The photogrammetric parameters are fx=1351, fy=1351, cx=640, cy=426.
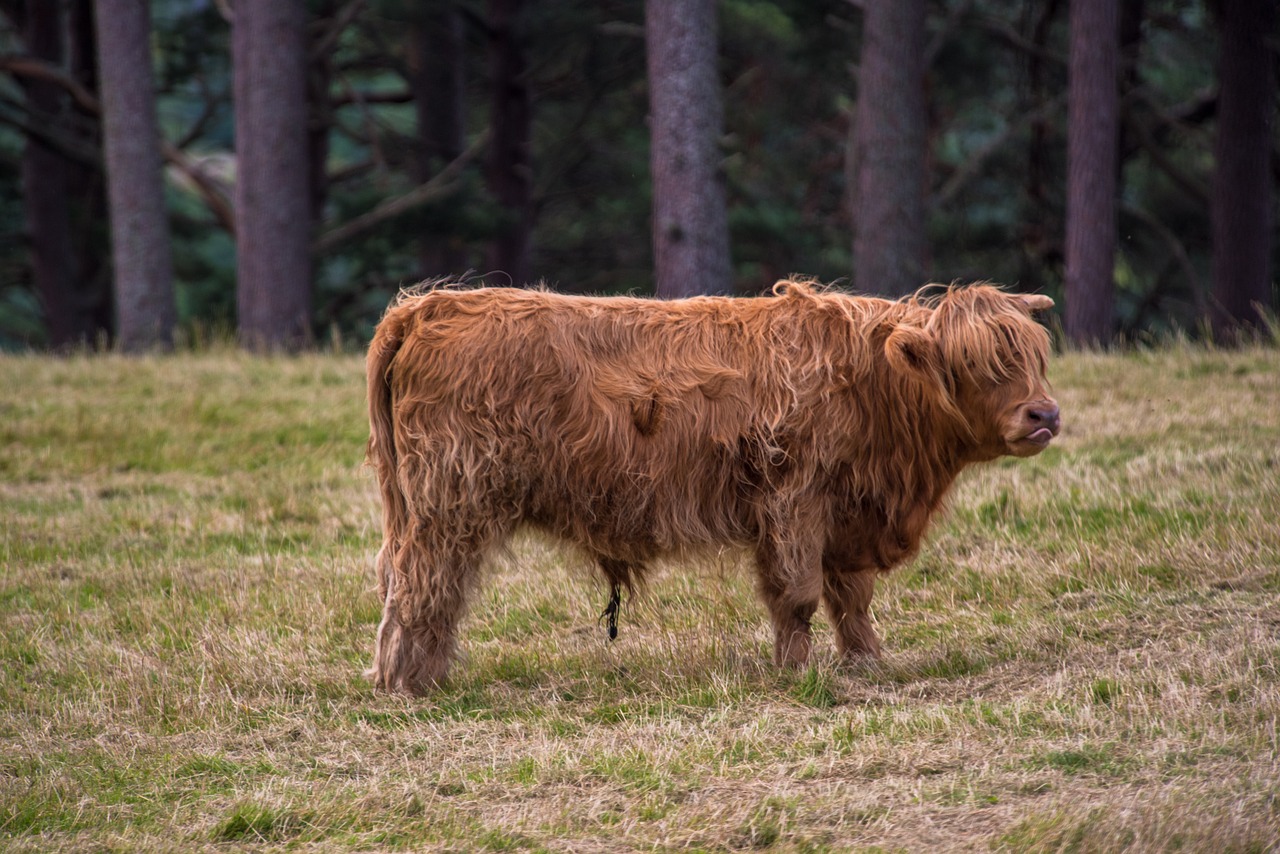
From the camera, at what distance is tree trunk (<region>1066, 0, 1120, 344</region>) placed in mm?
13391

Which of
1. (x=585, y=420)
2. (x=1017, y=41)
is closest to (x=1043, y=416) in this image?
(x=585, y=420)

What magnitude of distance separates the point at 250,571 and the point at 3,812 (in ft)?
10.2

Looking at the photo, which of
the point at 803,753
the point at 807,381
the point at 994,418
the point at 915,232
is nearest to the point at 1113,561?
the point at 994,418

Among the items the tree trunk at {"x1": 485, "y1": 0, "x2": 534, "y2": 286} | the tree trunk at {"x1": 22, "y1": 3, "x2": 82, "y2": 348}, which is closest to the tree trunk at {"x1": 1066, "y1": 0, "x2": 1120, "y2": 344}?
the tree trunk at {"x1": 485, "y1": 0, "x2": 534, "y2": 286}

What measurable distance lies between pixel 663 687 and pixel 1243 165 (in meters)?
12.3

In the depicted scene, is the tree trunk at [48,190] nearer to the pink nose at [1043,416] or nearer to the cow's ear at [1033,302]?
the cow's ear at [1033,302]

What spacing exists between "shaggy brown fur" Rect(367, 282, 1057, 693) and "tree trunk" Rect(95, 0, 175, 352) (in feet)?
35.6

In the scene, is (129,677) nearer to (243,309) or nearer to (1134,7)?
(243,309)

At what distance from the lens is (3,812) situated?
4.15 metres

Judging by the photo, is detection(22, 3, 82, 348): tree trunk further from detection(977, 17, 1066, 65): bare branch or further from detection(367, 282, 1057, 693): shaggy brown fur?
detection(367, 282, 1057, 693): shaggy brown fur

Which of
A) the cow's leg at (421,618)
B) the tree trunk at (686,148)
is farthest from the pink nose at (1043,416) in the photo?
the tree trunk at (686,148)

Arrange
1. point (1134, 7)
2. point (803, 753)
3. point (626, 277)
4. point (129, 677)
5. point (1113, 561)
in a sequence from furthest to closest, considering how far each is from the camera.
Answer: point (626, 277)
point (1134, 7)
point (1113, 561)
point (129, 677)
point (803, 753)

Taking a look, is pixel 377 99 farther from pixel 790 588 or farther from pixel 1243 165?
pixel 790 588

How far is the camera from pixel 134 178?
1513cm
